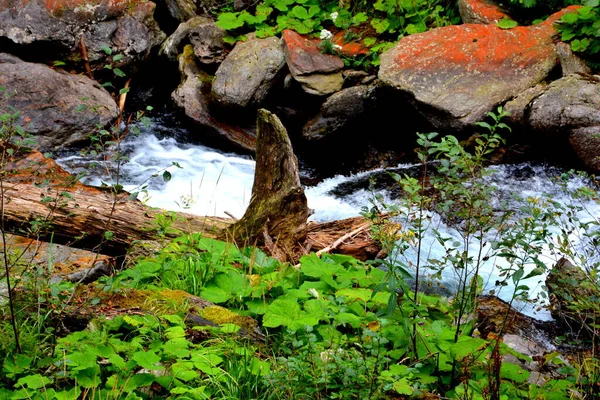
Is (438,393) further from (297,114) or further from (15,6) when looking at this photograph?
(15,6)

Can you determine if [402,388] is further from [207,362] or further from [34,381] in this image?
[34,381]

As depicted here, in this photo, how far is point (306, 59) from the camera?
8.86 m

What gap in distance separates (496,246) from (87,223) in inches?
110

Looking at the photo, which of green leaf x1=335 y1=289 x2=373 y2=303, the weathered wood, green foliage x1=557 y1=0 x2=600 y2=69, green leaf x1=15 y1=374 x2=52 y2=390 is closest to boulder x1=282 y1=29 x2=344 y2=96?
green foliage x1=557 y1=0 x2=600 y2=69

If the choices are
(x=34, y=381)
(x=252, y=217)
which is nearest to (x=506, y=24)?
(x=252, y=217)

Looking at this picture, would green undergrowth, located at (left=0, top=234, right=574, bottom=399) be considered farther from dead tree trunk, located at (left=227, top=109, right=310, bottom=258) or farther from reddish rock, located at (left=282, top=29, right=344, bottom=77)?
reddish rock, located at (left=282, top=29, right=344, bottom=77)

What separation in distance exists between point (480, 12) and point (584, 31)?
163cm

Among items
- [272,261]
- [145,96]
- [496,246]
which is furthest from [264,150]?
[145,96]

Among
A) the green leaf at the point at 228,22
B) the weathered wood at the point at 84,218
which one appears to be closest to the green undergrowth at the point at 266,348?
the weathered wood at the point at 84,218

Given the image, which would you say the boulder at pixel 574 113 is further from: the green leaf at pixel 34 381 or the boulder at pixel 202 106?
the green leaf at pixel 34 381

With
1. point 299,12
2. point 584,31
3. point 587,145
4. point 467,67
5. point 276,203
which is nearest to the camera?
point 276,203

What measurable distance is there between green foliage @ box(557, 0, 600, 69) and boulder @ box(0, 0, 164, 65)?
608 cm

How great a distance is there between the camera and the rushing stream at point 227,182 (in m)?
7.11

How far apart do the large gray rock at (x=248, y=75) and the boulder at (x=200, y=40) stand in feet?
1.80
